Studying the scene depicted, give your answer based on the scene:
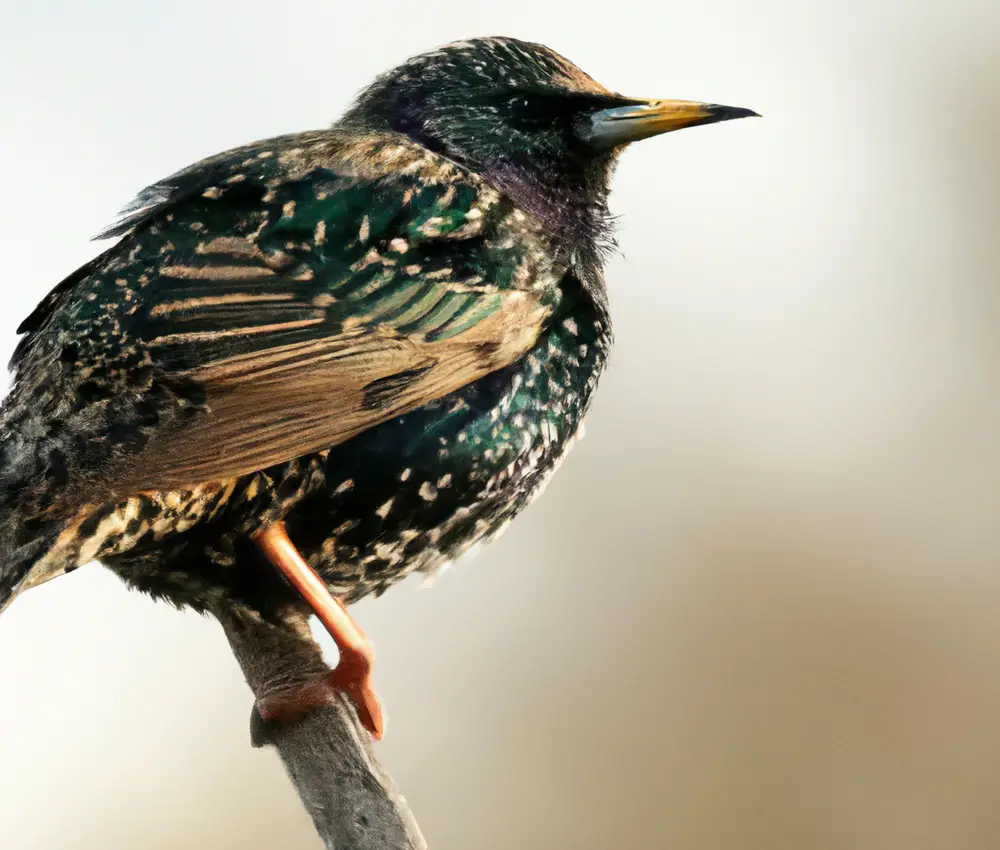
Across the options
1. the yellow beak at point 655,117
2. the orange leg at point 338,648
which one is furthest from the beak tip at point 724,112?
the orange leg at point 338,648

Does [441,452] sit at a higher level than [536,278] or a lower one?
lower

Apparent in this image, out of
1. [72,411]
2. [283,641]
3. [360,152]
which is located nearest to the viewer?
[72,411]

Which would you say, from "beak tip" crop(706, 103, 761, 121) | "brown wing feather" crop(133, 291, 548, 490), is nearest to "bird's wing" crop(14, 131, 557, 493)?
"brown wing feather" crop(133, 291, 548, 490)

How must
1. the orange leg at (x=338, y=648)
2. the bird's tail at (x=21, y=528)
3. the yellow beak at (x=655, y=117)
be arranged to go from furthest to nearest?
1. the yellow beak at (x=655, y=117)
2. the orange leg at (x=338, y=648)
3. the bird's tail at (x=21, y=528)

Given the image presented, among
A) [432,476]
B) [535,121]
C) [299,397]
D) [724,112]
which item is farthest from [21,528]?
[724,112]

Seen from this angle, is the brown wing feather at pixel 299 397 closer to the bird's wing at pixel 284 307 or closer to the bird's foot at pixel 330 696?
the bird's wing at pixel 284 307

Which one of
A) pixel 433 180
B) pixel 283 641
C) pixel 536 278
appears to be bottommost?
pixel 283 641

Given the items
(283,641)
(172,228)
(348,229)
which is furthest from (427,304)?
(283,641)

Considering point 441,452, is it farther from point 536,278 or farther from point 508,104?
point 508,104

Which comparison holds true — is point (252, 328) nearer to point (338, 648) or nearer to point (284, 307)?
point (284, 307)

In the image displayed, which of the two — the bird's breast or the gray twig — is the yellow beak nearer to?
the bird's breast
